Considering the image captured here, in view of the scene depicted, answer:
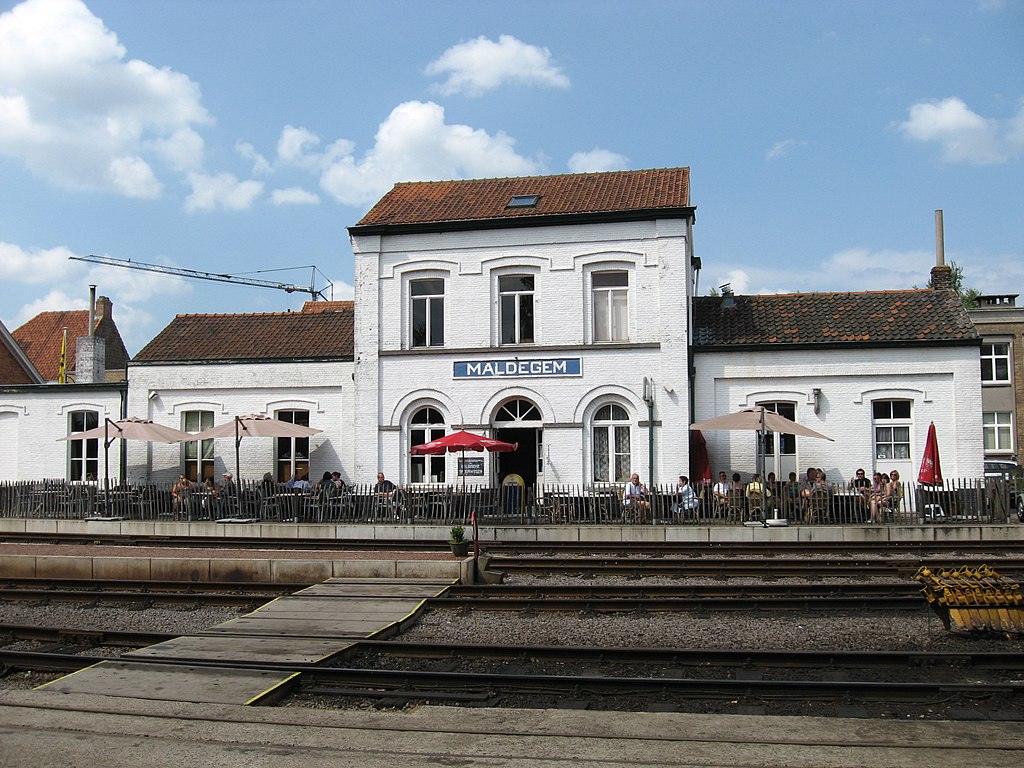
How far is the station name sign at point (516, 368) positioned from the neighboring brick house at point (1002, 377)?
21038 mm

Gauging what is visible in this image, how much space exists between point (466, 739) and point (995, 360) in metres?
36.7

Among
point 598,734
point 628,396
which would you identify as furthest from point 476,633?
point 628,396

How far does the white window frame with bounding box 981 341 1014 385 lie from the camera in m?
37.5

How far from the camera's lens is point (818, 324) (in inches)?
963

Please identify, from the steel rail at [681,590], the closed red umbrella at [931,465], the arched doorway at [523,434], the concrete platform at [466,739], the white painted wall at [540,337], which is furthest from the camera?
the arched doorway at [523,434]

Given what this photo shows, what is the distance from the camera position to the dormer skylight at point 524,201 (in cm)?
2548

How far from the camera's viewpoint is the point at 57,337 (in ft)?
170

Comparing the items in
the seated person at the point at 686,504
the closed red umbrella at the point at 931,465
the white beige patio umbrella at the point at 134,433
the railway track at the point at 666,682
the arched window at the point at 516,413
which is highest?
the arched window at the point at 516,413

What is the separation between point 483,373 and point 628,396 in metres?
3.83

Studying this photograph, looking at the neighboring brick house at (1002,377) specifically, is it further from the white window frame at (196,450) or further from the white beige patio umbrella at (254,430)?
the white window frame at (196,450)

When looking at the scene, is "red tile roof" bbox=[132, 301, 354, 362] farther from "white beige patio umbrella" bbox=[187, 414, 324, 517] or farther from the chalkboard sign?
the chalkboard sign

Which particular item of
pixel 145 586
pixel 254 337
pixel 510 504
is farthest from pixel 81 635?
pixel 254 337

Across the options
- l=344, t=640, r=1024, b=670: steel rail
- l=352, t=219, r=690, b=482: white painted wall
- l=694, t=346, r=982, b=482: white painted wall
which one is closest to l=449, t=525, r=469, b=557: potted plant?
l=344, t=640, r=1024, b=670: steel rail

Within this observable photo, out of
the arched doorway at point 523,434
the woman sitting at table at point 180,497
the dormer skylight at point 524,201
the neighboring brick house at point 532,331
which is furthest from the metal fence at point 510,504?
the dormer skylight at point 524,201
